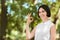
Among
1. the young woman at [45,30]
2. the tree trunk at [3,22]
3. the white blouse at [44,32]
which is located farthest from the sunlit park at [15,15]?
Result: the white blouse at [44,32]

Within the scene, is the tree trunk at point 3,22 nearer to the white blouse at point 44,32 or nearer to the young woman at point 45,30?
the young woman at point 45,30

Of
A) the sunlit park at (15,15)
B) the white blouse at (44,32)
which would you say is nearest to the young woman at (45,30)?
the white blouse at (44,32)

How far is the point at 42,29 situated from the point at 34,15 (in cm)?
73

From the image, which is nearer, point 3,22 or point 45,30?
point 45,30

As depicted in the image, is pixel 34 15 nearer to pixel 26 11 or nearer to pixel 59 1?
pixel 26 11

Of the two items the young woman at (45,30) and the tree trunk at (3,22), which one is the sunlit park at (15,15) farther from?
the young woman at (45,30)

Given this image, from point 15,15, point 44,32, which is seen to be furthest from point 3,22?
point 44,32

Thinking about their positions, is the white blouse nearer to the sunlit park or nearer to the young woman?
the young woman

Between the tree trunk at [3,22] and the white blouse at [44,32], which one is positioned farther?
the tree trunk at [3,22]

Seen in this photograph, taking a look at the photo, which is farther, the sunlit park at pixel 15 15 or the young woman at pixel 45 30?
the sunlit park at pixel 15 15

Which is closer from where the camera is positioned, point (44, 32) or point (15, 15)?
point (44, 32)

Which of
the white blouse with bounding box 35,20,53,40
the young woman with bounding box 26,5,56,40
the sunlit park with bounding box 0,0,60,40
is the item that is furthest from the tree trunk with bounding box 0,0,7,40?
the white blouse with bounding box 35,20,53,40

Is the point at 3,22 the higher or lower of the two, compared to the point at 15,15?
lower

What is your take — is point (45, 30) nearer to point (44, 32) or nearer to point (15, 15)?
point (44, 32)
